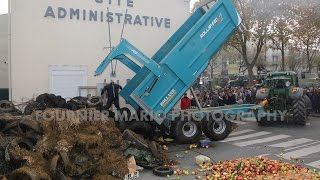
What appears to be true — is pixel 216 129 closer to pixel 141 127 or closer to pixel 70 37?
pixel 141 127

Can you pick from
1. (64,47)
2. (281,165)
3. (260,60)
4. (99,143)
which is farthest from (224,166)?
(260,60)

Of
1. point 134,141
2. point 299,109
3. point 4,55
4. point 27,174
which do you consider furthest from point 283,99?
point 4,55

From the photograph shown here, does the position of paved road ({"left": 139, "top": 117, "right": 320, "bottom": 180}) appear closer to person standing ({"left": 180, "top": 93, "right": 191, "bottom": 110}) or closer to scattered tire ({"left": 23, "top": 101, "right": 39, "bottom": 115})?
person standing ({"left": 180, "top": 93, "right": 191, "bottom": 110})

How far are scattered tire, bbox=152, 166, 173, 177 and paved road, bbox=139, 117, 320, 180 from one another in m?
0.12

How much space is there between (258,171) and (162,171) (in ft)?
6.82

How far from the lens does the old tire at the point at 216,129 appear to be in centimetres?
1190

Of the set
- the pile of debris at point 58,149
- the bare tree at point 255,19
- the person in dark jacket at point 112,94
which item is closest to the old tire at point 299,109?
the person in dark jacket at point 112,94

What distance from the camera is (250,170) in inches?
316

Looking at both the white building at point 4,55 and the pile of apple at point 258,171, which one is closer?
the pile of apple at point 258,171

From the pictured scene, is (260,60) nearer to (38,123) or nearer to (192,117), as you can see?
(192,117)

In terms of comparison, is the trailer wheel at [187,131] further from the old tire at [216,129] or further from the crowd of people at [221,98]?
the crowd of people at [221,98]

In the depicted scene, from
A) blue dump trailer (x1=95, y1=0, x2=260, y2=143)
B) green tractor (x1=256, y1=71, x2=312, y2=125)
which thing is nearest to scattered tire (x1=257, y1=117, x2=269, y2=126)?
green tractor (x1=256, y1=71, x2=312, y2=125)

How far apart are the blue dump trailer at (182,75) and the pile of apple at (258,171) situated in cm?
298

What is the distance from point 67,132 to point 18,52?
Answer: 6.36m
